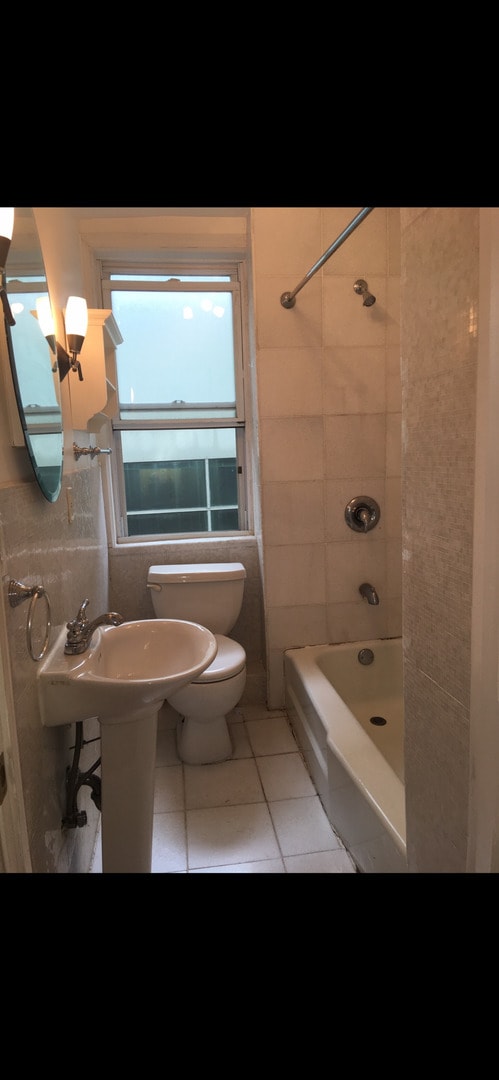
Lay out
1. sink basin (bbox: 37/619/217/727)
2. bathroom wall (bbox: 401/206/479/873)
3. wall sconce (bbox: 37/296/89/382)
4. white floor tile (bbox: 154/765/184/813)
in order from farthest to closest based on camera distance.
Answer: white floor tile (bbox: 154/765/184/813) < wall sconce (bbox: 37/296/89/382) < sink basin (bbox: 37/619/217/727) < bathroom wall (bbox: 401/206/479/873)

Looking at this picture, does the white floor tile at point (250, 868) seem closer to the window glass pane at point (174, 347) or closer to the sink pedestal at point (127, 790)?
the sink pedestal at point (127, 790)

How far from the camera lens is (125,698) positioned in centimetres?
100

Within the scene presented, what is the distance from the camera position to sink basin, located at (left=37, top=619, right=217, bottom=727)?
973 mm

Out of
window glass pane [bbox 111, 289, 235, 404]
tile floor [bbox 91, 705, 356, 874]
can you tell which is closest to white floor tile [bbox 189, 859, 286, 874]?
tile floor [bbox 91, 705, 356, 874]

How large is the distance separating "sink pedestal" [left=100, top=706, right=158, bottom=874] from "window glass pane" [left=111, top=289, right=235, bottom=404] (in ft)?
5.29

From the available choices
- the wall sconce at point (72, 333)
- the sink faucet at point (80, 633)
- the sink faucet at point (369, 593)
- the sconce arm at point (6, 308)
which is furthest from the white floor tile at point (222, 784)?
the sconce arm at point (6, 308)

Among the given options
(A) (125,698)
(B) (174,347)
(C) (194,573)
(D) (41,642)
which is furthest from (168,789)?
(B) (174,347)

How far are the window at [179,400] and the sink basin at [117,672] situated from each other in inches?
43.3

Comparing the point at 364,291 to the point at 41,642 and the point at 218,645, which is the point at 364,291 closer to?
the point at 218,645

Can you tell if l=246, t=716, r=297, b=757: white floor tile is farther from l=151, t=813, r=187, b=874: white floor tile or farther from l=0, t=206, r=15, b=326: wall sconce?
l=0, t=206, r=15, b=326: wall sconce

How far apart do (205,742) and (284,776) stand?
1.11 ft

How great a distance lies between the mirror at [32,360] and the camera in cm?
86
